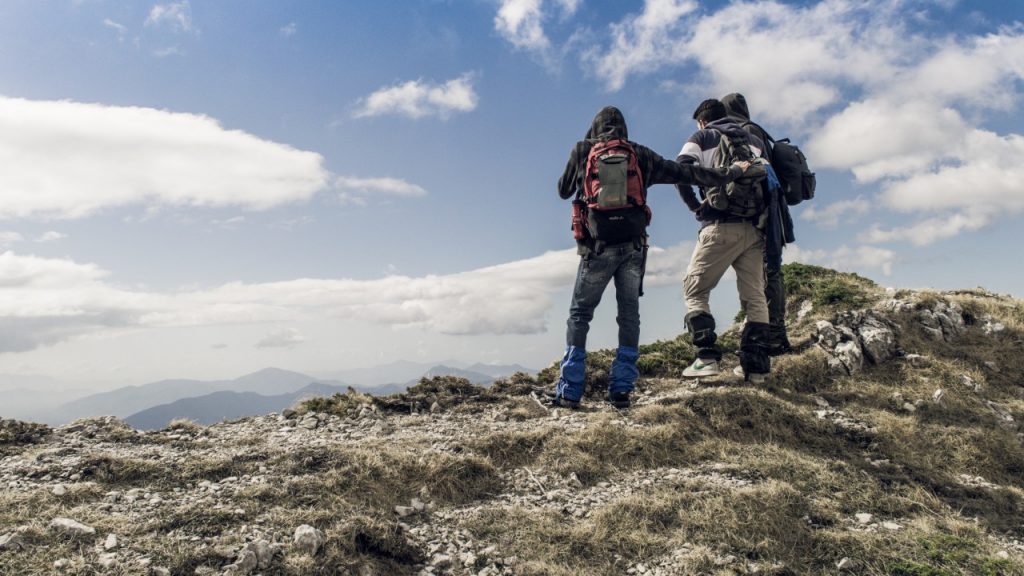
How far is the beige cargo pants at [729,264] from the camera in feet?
29.0

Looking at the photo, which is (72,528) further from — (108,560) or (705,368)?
(705,368)

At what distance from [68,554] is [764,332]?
28.8ft

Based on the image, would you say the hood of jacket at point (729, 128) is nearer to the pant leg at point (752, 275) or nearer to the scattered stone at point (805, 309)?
the pant leg at point (752, 275)

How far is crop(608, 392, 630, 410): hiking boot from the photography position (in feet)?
27.6

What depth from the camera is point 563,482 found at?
632cm

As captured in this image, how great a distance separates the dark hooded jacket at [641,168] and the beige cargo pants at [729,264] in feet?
2.98

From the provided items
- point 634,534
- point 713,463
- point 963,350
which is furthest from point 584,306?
point 963,350

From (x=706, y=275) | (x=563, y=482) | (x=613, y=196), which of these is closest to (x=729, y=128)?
(x=706, y=275)

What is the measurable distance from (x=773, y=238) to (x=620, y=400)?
11.4 feet

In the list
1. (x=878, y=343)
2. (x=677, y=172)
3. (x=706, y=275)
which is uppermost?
(x=677, y=172)

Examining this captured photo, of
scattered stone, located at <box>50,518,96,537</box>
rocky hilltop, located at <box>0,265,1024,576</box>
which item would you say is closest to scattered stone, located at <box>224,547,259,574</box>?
rocky hilltop, located at <box>0,265,1024,576</box>

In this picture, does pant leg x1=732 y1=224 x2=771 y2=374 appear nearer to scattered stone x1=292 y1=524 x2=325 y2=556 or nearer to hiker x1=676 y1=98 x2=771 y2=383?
hiker x1=676 y1=98 x2=771 y2=383

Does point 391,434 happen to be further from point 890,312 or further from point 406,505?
point 890,312

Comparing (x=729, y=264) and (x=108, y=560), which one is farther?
(x=729, y=264)
